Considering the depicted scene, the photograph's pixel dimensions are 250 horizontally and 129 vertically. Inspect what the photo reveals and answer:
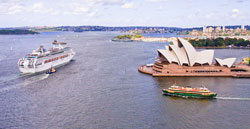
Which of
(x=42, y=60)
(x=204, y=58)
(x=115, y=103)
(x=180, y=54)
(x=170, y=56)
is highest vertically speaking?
(x=180, y=54)

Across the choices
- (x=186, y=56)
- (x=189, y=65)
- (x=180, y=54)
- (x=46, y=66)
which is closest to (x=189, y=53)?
(x=186, y=56)

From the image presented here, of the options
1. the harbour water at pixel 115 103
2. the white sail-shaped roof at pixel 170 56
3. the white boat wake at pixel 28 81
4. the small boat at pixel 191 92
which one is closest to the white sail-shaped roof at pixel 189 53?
the white sail-shaped roof at pixel 170 56

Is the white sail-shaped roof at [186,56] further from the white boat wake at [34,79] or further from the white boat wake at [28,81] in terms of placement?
the white boat wake at [28,81]

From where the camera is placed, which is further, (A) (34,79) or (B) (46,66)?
(B) (46,66)

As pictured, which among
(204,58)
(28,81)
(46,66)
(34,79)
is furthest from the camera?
(46,66)

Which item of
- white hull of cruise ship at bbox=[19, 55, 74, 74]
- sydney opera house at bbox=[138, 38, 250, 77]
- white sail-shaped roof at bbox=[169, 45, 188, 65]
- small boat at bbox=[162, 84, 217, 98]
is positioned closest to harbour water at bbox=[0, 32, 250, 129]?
small boat at bbox=[162, 84, 217, 98]

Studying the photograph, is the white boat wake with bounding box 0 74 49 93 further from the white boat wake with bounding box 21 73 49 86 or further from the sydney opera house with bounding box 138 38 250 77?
the sydney opera house with bounding box 138 38 250 77

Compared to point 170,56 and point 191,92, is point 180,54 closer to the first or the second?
point 170,56
